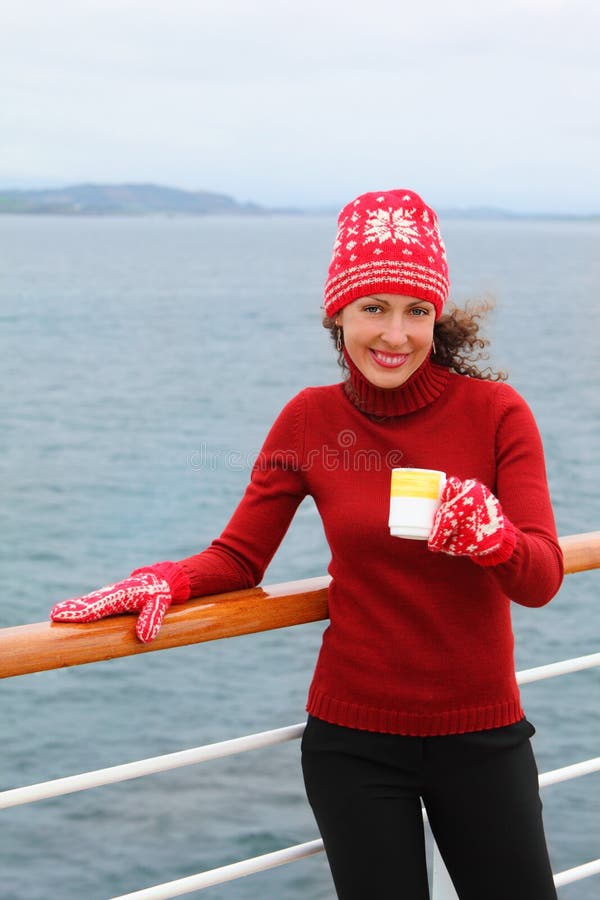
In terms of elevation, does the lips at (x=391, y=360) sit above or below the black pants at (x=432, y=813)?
above

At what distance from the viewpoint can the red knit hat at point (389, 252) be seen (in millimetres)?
1746

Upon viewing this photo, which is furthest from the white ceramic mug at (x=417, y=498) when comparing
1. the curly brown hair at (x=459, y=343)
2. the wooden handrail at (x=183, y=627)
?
the curly brown hair at (x=459, y=343)

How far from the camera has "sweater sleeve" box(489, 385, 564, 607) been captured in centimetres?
156

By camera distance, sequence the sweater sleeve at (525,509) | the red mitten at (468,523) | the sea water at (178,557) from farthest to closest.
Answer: the sea water at (178,557) → the sweater sleeve at (525,509) → the red mitten at (468,523)

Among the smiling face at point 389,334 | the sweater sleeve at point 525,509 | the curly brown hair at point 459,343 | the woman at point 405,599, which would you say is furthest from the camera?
the curly brown hair at point 459,343

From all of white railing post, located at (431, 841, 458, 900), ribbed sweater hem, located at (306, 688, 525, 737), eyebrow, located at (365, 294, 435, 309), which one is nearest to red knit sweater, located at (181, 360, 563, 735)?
ribbed sweater hem, located at (306, 688, 525, 737)

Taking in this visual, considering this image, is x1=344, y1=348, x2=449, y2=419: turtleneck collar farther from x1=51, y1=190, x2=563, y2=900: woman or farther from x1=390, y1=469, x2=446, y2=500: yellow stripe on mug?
x1=390, y1=469, x2=446, y2=500: yellow stripe on mug

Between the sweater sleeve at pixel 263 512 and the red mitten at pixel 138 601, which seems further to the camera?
the sweater sleeve at pixel 263 512

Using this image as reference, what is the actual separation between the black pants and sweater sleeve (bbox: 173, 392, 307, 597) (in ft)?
1.07

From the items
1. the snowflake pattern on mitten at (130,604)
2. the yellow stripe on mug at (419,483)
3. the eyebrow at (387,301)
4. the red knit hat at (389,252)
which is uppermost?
the red knit hat at (389,252)

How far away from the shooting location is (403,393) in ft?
5.95

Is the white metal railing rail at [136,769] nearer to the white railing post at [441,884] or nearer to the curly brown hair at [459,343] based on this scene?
the white railing post at [441,884]

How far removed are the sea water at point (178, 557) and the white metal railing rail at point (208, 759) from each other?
83cm

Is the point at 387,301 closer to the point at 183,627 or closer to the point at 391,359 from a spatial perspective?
the point at 391,359
